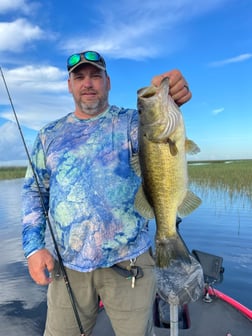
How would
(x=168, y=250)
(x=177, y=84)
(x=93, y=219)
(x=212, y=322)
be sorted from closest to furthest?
(x=177, y=84) < (x=168, y=250) < (x=93, y=219) < (x=212, y=322)

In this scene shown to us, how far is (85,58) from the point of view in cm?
276

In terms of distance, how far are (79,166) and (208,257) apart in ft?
8.10

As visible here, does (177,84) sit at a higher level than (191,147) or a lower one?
higher

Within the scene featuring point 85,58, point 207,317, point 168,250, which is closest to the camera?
point 168,250

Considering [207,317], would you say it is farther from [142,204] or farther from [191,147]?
[191,147]

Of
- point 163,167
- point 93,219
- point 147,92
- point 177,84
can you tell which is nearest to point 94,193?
point 93,219

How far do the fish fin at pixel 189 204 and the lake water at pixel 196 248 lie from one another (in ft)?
12.1

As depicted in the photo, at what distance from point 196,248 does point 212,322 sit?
444 centimetres

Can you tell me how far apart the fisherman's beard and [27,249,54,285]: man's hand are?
1135 mm

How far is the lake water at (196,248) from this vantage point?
5535mm

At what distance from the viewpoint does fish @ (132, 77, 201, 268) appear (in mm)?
2170

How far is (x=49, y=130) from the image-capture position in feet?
9.68

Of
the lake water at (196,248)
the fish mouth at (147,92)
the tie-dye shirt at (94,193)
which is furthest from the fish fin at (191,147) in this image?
the lake water at (196,248)

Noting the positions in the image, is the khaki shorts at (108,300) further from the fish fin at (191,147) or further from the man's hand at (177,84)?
the man's hand at (177,84)
